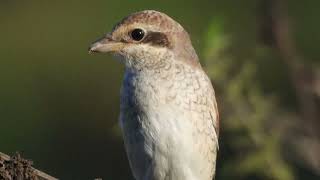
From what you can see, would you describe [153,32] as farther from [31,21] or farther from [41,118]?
[31,21]

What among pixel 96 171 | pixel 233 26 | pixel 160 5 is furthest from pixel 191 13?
pixel 96 171

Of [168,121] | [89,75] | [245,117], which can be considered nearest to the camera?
[168,121]

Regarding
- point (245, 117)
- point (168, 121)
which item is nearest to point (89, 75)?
point (245, 117)

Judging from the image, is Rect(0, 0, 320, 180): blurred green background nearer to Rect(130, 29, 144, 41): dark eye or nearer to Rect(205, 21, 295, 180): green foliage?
Rect(205, 21, 295, 180): green foliage

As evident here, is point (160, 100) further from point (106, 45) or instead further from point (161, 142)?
point (106, 45)

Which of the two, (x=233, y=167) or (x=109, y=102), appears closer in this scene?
(x=233, y=167)

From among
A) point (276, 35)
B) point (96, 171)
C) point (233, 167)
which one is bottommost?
point (96, 171)

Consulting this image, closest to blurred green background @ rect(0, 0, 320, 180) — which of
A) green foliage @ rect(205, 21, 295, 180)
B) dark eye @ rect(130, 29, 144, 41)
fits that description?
green foliage @ rect(205, 21, 295, 180)
